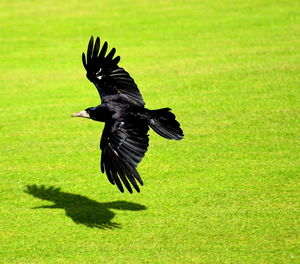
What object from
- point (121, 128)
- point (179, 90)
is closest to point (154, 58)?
point (179, 90)


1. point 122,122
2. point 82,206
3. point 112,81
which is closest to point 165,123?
point 122,122

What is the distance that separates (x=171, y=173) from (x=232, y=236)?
2434 millimetres

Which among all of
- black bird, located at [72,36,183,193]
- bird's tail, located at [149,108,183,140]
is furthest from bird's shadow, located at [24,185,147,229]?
bird's tail, located at [149,108,183,140]

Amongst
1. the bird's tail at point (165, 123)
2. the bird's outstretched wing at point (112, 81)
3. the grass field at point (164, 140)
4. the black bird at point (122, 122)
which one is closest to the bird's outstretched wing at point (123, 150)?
the black bird at point (122, 122)

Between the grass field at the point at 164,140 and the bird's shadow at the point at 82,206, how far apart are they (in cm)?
3

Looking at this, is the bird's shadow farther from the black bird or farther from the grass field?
the black bird

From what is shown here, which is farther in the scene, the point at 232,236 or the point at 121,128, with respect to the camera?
the point at 121,128

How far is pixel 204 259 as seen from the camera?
8.34 m

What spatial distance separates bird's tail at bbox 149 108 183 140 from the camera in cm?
960

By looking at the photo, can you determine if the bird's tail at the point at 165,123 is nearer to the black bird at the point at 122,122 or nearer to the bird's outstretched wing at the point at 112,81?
the black bird at the point at 122,122

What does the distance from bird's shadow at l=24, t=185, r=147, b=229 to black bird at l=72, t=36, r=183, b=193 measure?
59cm

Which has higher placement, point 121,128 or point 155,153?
point 121,128

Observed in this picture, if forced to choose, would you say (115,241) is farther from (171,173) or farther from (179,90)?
(179,90)

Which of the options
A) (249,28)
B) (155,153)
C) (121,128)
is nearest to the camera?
(121,128)
